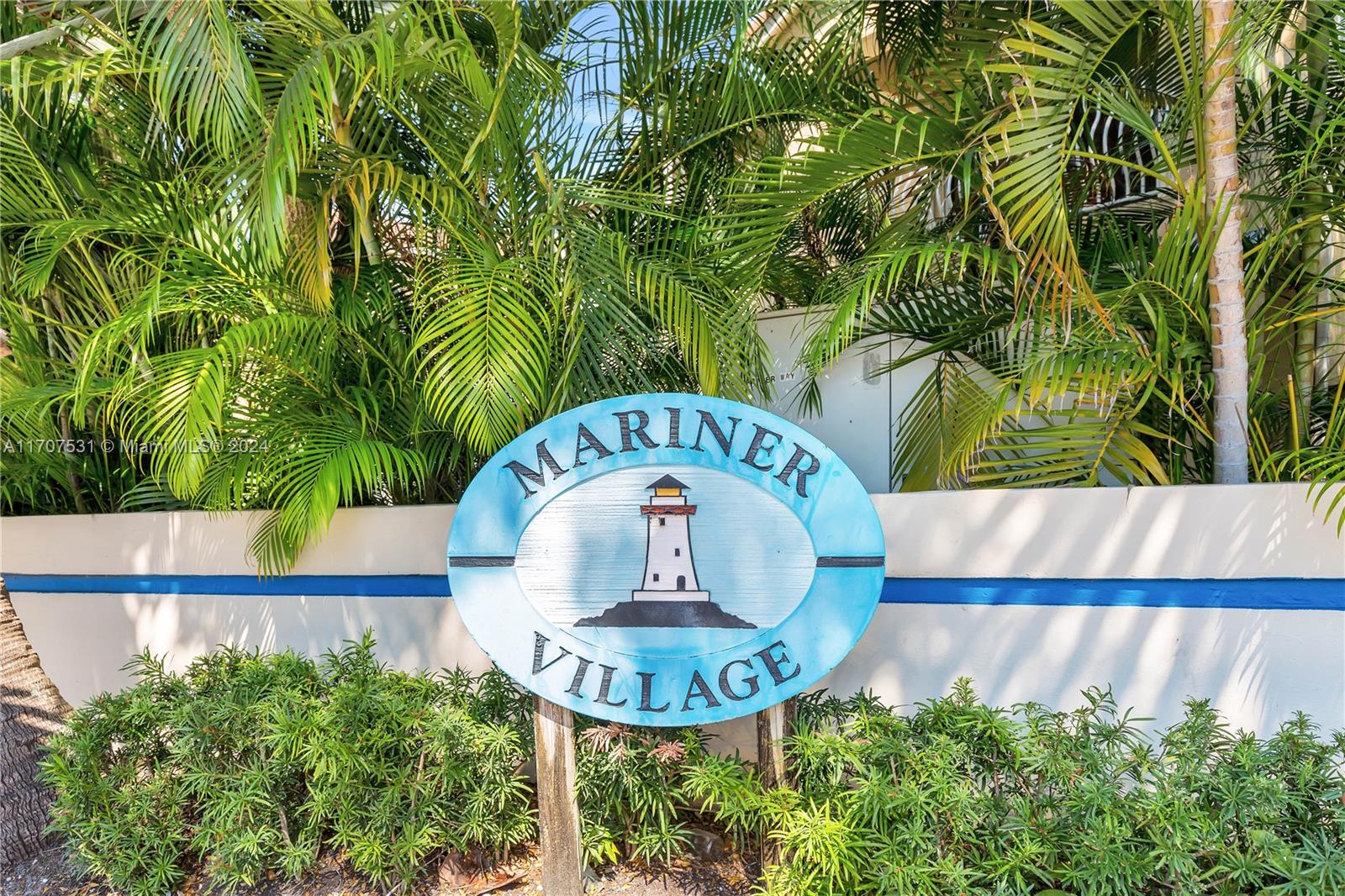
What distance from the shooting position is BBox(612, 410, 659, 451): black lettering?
2.59m

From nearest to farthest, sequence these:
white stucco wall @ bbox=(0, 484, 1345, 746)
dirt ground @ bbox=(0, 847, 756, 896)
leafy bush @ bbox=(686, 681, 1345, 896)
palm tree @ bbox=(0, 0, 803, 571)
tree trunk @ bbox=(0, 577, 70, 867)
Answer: leafy bush @ bbox=(686, 681, 1345, 896) < white stucco wall @ bbox=(0, 484, 1345, 746) < dirt ground @ bbox=(0, 847, 756, 896) < palm tree @ bbox=(0, 0, 803, 571) < tree trunk @ bbox=(0, 577, 70, 867)

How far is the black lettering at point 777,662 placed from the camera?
97.1 inches

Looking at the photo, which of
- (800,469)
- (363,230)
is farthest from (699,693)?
(363,230)

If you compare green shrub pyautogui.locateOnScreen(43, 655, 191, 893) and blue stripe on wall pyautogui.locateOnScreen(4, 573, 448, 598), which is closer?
green shrub pyautogui.locateOnScreen(43, 655, 191, 893)

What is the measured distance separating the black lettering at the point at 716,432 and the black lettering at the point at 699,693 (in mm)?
635

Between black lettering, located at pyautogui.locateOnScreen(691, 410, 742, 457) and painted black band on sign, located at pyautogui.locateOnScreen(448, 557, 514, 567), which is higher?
black lettering, located at pyautogui.locateOnScreen(691, 410, 742, 457)

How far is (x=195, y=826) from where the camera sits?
2.74 meters

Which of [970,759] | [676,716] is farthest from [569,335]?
[970,759]

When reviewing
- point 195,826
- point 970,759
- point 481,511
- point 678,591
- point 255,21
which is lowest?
point 195,826

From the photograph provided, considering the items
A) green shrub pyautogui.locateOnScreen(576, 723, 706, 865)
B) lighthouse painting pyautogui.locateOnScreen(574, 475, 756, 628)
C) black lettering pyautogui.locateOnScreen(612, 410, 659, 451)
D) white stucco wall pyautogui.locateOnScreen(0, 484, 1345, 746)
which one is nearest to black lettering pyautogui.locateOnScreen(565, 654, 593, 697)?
lighthouse painting pyautogui.locateOnScreen(574, 475, 756, 628)

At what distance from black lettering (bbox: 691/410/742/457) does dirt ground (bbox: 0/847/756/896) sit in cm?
129

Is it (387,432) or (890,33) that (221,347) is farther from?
(890,33)

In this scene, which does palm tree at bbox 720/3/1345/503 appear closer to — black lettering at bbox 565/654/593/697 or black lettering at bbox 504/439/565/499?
black lettering at bbox 504/439/565/499

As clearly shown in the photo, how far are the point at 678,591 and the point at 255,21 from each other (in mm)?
2465
